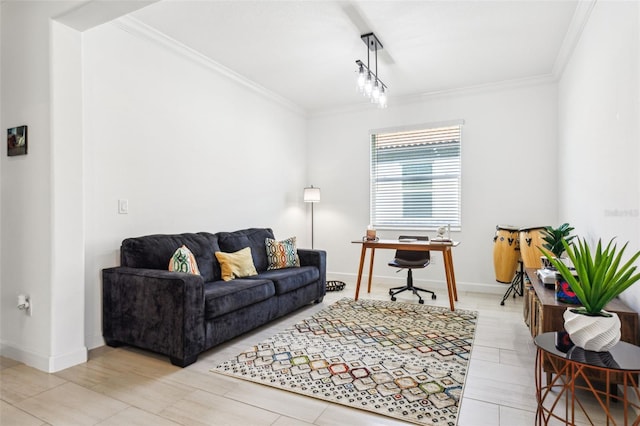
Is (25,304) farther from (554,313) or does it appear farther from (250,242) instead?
(554,313)

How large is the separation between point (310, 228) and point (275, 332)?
113 inches

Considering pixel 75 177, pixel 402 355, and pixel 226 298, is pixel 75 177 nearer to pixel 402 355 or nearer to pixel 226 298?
pixel 226 298

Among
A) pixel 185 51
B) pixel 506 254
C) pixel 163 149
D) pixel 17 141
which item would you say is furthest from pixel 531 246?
pixel 17 141

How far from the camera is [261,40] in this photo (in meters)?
3.46

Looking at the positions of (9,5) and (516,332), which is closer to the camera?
(9,5)

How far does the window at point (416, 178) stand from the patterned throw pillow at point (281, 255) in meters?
1.78

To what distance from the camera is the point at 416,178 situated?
5.20 meters

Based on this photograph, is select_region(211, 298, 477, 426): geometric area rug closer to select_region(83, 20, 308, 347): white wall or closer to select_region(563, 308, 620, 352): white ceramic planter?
select_region(563, 308, 620, 352): white ceramic planter

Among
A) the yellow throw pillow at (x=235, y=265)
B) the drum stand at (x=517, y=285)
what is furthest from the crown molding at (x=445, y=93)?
the yellow throw pillow at (x=235, y=265)

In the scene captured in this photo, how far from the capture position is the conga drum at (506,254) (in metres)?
4.18

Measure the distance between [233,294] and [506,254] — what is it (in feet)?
10.3

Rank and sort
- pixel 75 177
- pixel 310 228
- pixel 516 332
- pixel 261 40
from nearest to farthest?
pixel 75 177, pixel 516 332, pixel 261 40, pixel 310 228

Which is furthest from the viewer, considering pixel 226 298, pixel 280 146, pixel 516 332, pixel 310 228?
pixel 310 228

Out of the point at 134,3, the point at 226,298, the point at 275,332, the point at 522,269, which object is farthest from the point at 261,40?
the point at 522,269
